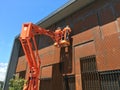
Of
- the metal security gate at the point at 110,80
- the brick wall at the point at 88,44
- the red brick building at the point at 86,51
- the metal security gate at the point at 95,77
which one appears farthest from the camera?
the brick wall at the point at 88,44

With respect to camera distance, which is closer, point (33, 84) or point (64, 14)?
point (33, 84)

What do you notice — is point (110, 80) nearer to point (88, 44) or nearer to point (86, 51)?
point (86, 51)

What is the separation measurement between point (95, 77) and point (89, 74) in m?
0.47

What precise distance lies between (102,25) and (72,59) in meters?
3.09

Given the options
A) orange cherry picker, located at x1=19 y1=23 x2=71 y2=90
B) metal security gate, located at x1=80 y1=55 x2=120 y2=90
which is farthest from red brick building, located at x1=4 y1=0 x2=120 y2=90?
orange cherry picker, located at x1=19 y1=23 x2=71 y2=90

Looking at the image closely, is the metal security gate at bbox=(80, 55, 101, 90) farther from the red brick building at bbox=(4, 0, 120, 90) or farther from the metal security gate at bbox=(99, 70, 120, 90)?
the metal security gate at bbox=(99, 70, 120, 90)

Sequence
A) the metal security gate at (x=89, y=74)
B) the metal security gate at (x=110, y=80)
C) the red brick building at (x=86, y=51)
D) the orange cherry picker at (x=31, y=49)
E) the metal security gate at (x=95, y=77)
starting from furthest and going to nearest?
the orange cherry picker at (x=31, y=49)
the metal security gate at (x=89, y=74)
the red brick building at (x=86, y=51)
the metal security gate at (x=95, y=77)
the metal security gate at (x=110, y=80)

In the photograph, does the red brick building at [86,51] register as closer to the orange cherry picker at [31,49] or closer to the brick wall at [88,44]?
the brick wall at [88,44]

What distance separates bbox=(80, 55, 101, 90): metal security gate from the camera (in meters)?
8.23

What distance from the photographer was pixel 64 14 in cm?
1235

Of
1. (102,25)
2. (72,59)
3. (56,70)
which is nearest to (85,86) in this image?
(72,59)

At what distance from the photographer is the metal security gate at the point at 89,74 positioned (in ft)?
27.0

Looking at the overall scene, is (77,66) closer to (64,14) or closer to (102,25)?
(102,25)

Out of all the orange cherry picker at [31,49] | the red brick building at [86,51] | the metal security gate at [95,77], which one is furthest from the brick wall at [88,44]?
the orange cherry picker at [31,49]
